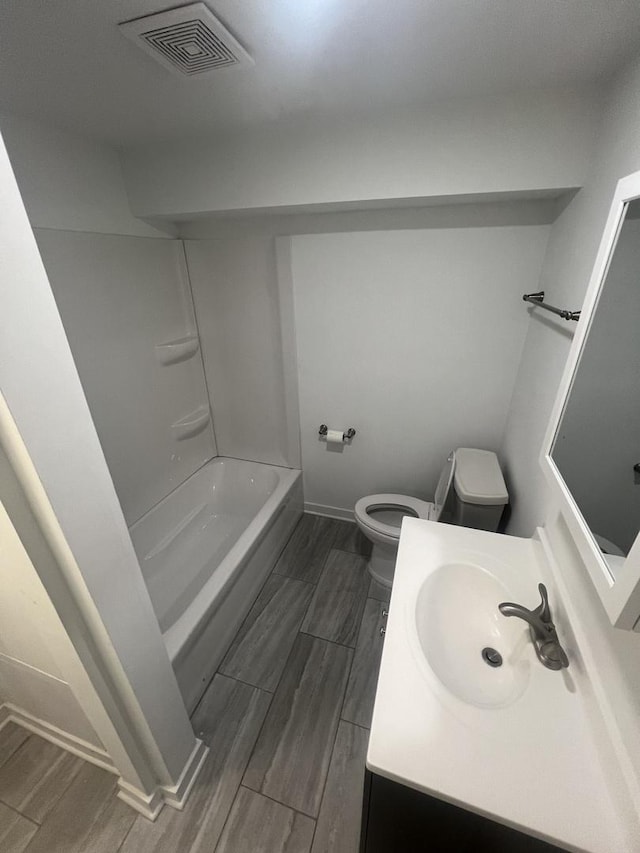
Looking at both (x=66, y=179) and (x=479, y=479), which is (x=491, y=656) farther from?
(x=66, y=179)

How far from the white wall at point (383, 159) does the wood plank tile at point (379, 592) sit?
6.35 feet

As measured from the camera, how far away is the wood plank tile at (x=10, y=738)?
1.29 metres

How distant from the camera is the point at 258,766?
1.24 meters

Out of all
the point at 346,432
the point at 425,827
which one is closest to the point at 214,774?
the point at 425,827

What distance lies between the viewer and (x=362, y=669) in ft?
5.04

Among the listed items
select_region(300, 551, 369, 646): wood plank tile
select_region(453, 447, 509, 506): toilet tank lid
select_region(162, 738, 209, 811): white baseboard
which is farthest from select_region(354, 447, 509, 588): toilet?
select_region(162, 738, 209, 811): white baseboard

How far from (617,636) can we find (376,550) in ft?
4.34

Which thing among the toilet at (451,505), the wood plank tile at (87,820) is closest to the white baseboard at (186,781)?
the wood plank tile at (87,820)

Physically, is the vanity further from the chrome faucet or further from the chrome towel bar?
the chrome towel bar

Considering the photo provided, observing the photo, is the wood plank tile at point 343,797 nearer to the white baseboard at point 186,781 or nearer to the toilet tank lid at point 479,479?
the white baseboard at point 186,781

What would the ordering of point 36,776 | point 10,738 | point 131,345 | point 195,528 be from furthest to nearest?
point 195,528 → point 131,345 → point 10,738 → point 36,776

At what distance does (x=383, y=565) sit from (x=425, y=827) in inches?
48.3

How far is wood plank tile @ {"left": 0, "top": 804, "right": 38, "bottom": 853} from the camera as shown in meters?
1.07

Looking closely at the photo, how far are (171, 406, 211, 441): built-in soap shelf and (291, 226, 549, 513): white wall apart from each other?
73cm
